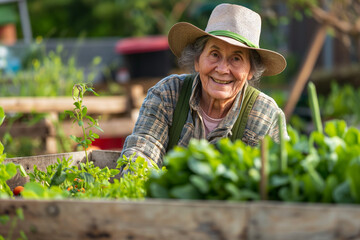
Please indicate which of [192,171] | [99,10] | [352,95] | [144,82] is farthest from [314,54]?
[99,10]

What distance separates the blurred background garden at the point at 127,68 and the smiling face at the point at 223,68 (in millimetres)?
549

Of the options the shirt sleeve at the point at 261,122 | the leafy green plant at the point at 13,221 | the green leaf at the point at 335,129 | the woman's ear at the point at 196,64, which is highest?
the woman's ear at the point at 196,64

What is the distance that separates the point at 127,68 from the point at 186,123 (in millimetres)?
6982

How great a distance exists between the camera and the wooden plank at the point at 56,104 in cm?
520

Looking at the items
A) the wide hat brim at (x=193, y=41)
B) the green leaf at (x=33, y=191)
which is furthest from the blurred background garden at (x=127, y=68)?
the green leaf at (x=33, y=191)

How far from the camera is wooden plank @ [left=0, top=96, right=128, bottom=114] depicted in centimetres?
520

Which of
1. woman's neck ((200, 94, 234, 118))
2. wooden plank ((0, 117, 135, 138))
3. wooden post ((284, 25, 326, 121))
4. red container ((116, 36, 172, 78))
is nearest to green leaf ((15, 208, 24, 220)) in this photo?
woman's neck ((200, 94, 234, 118))

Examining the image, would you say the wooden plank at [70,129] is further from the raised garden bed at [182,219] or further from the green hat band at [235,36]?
the raised garden bed at [182,219]

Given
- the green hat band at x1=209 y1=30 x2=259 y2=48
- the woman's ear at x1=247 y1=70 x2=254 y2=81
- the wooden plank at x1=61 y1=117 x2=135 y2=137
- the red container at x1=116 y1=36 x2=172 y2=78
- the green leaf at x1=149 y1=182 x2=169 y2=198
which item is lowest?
the wooden plank at x1=61 y1=117 x2=135 y2=137

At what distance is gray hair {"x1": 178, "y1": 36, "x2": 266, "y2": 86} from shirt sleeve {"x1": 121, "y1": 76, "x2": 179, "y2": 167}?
0.16 meters

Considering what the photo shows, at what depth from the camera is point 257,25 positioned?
284cm

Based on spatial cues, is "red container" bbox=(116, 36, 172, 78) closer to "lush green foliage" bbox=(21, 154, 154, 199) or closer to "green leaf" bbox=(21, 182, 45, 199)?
"lush green foliage" bbox=(21, 154, 154, 199)

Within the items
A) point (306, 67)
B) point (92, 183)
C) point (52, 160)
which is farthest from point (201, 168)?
point (306, 67)

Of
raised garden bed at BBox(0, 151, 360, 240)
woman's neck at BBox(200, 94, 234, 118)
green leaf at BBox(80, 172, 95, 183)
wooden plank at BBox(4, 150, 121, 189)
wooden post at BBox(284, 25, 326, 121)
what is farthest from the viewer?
wooden post at BBox(284, 25, 326, 121)
